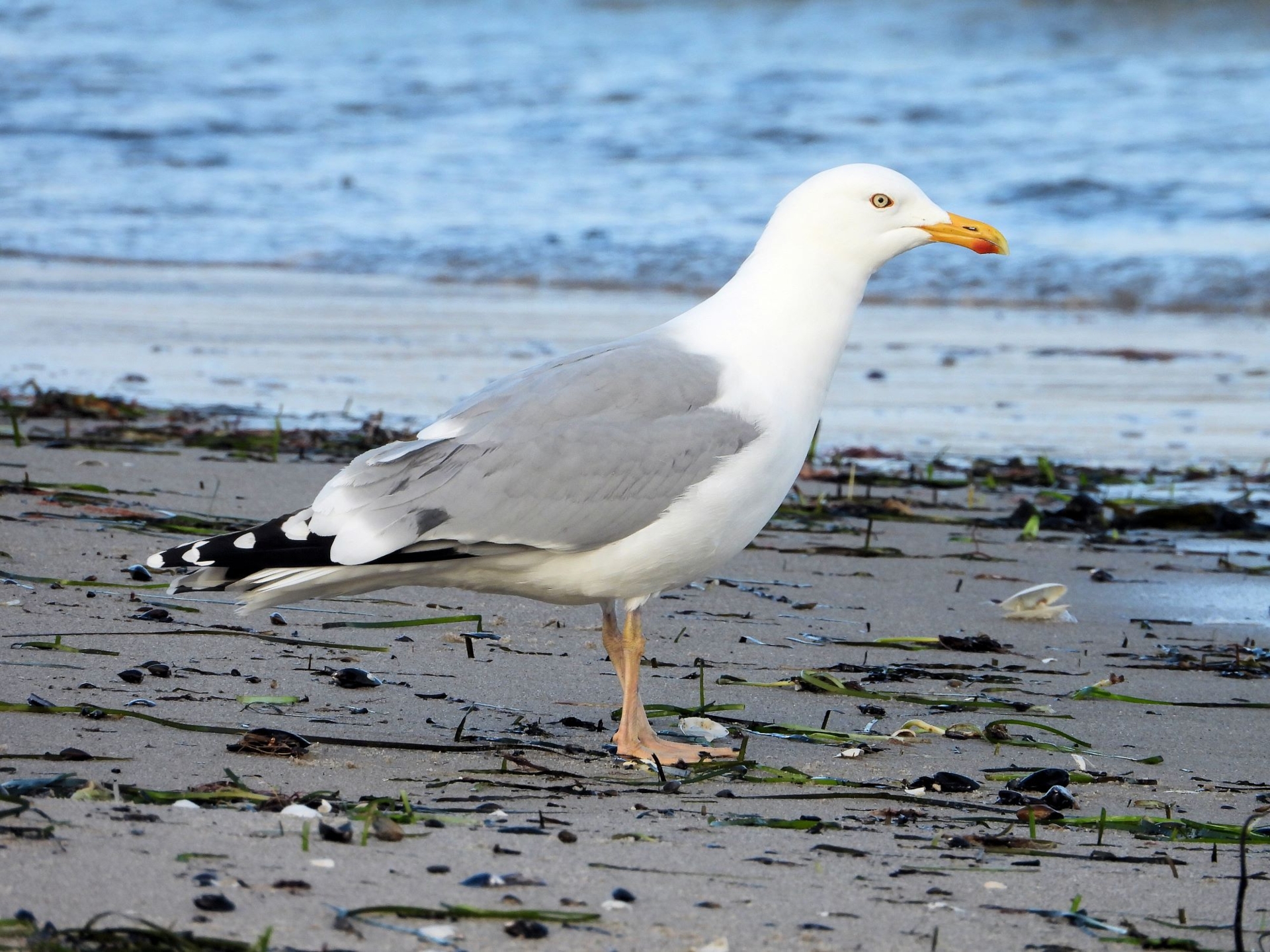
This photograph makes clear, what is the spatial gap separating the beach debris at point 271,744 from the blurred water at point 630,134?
10683 millimetres

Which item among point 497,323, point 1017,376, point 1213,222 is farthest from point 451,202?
point 1017,376

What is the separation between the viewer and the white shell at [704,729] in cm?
400

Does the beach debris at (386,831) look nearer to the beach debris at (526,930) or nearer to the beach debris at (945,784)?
the beach debris at (526,930)

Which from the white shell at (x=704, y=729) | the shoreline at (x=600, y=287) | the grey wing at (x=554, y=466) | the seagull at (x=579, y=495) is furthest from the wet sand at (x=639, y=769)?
the shoreline at (x=600, y=287)

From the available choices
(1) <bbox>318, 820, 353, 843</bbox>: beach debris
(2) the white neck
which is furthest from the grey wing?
(1) <bbox>318, 820, 353, 843</bbox>: beach debris

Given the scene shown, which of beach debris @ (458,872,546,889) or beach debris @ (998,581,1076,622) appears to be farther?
beach debris @ (998,581,1076,622)

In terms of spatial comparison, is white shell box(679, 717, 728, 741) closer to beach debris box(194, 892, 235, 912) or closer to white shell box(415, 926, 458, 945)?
white shell box(415, 926, 458, 945)

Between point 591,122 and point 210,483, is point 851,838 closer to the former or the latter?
point 210,483

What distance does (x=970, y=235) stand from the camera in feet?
14.6

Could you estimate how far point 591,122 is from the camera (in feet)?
70.6

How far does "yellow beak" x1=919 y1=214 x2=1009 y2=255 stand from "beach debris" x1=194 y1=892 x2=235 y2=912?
2.63 metres

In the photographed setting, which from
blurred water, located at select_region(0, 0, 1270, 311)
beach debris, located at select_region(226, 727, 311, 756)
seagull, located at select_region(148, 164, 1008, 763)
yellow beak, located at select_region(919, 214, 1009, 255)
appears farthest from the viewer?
blurred water, located at select_region(0, 0, 1270, 311)

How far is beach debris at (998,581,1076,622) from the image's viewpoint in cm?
520

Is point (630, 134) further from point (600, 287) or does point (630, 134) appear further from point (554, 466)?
point (554, 466)
